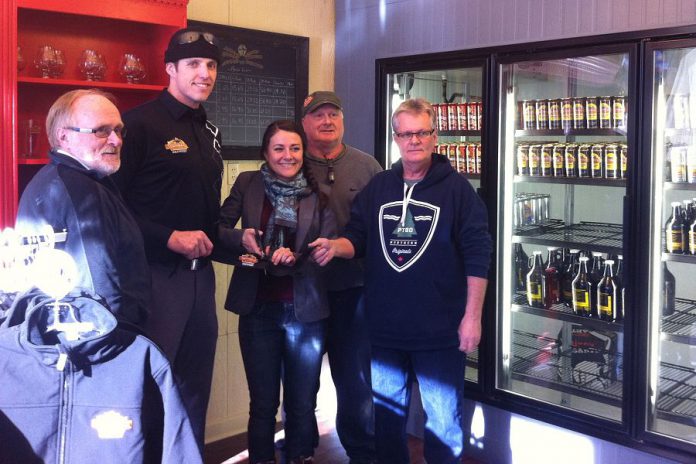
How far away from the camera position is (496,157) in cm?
371

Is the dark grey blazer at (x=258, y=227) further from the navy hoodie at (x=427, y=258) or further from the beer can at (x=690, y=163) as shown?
the beer can at (x=690, y=163)

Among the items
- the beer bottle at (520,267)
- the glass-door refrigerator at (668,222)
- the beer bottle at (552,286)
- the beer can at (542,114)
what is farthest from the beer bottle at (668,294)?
the beer can at (542,114)

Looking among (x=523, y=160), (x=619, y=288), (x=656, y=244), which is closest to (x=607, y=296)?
(x=619, y=288)

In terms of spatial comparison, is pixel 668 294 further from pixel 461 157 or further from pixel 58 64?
pixel 58 64

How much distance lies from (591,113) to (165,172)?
78.3 inches

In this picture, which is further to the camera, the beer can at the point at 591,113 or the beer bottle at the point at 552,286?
the beer bottle at the point at 552,286

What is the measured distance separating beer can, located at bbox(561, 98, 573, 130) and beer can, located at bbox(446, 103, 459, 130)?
0.60 m

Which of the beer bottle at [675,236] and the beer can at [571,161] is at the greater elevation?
the beer can at [571,161]

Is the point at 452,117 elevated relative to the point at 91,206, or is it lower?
elevated

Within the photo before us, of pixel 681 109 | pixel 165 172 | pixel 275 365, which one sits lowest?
pixel 275 365

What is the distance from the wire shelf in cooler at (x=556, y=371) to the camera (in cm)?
366

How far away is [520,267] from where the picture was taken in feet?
13.3

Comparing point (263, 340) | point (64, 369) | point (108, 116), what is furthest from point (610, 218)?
point (64, 369)

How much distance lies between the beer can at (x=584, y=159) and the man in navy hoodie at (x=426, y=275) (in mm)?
890
